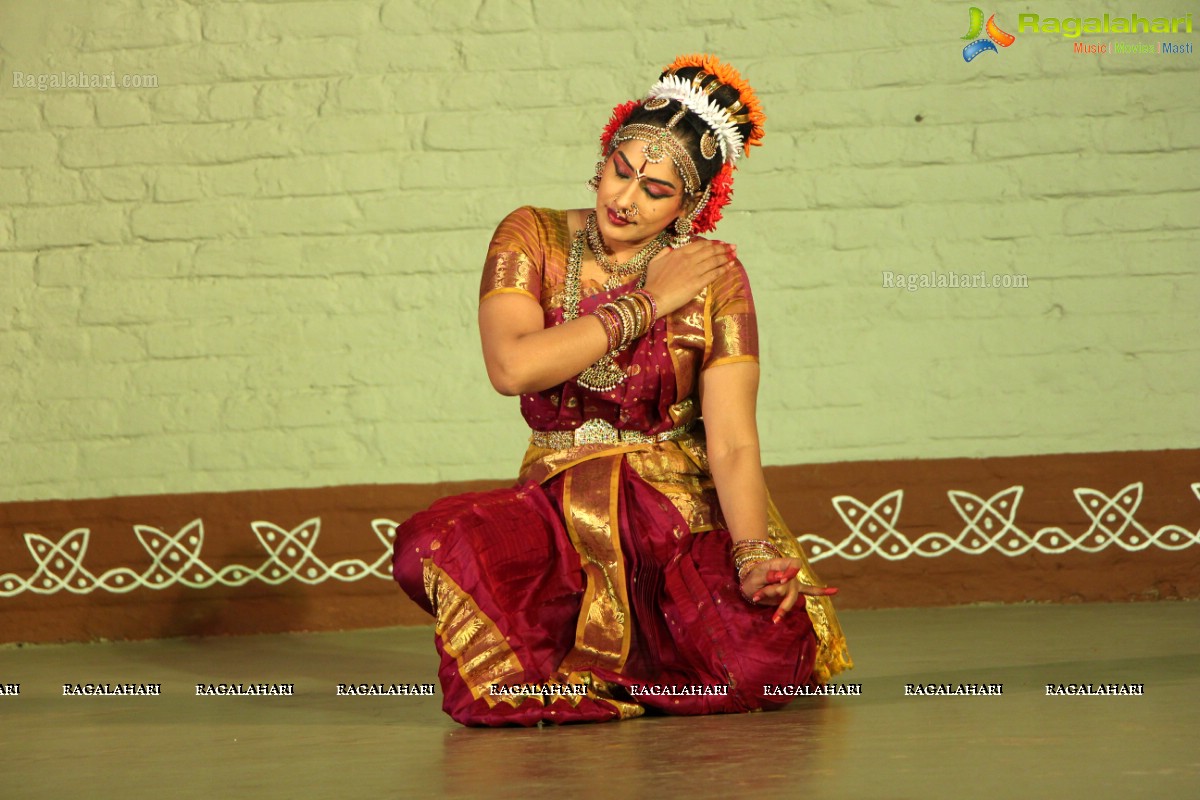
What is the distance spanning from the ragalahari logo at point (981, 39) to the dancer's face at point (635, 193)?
5.83 feet

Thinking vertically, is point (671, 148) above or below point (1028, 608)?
above

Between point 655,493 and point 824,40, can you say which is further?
point 824,40

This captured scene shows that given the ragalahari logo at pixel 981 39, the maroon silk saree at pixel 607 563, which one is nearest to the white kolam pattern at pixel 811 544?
the ragalahari logo at pixel 981 39

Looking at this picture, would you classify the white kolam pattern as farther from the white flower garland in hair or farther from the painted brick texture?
the white flower garland in hair

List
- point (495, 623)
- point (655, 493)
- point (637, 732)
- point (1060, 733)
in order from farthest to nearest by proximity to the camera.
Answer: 1. point (655, 493)
2. point (495, 623)
3. point (637, 732)
4. point (1060, 733)

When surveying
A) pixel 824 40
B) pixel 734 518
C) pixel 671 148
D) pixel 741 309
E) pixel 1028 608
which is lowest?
pixel 1028 608

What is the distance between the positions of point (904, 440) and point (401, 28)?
6.35 feet

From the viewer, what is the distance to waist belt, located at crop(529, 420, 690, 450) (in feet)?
9.70

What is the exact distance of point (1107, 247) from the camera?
431cm

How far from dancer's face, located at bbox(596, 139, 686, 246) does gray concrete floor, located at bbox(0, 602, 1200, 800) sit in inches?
38.3

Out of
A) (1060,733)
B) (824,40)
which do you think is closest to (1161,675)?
(1060,733)

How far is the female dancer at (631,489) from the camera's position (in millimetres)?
2695

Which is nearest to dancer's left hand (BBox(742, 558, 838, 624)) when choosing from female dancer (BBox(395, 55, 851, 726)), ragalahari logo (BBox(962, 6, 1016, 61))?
female dancer (BBox(395, 55, 851, 726))

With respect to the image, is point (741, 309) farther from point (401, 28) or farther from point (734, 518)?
point (401, 28)
